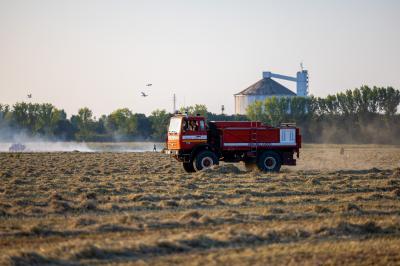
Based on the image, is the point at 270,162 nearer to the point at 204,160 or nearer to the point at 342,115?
the point at 204,160

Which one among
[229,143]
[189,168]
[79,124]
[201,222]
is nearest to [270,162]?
[229,143]

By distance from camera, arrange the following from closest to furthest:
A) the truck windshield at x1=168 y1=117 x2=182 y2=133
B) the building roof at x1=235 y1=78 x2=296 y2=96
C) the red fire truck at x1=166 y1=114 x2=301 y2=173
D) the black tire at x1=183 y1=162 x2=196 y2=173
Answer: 1. the red fire truck at x1=166 y1=114 x2=301 y2=173
2. the truck windshield at x1=168 y1=117 x2=182 y2=133
3. the black tire at x1=183 y1=162 x2=196 y2=173
4. the building roof at x1=235 y1=78 x2=296 y2=96

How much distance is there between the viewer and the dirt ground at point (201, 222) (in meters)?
13.4

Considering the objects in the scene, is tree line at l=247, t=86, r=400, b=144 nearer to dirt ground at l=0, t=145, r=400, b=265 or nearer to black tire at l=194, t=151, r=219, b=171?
black tire at l=194, t=151, r=219, b=171

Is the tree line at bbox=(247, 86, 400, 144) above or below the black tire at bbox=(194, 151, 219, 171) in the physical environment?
above

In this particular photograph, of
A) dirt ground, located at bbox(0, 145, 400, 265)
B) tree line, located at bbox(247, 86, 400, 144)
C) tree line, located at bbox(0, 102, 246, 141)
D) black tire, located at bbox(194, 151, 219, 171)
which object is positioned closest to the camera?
dirt ground, located at bbox(0, 145, 400, 265)

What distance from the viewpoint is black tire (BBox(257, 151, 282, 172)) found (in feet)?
113

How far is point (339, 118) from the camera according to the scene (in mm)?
99812

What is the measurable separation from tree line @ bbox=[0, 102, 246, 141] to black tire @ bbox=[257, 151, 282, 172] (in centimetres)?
7036

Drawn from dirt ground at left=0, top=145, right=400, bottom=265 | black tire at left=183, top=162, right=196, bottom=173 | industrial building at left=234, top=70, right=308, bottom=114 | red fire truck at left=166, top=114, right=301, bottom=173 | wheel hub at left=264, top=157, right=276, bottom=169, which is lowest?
dirt ground at left=0, top=145, right=400, bottom=265

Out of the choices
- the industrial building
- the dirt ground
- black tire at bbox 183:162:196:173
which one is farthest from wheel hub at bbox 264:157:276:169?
the industrial building

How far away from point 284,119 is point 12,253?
89548 millimetres

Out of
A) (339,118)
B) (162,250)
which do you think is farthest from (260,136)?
(339,118)

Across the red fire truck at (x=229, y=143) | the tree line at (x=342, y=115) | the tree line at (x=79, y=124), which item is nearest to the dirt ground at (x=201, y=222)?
the red fire truck at (x=229, y=143)
